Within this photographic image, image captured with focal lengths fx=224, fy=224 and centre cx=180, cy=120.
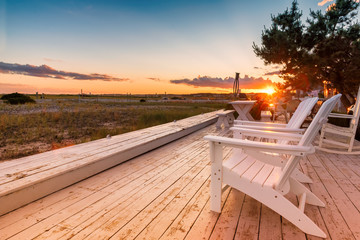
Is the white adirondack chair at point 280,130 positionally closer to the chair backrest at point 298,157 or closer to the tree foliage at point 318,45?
the chair backrest at point 298,157

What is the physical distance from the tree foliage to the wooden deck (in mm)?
9103

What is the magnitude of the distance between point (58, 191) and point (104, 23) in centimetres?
1002

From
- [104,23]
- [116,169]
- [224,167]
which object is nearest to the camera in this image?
[224,167]

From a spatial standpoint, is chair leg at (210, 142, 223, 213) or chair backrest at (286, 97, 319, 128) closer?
chair leg at (210, 142, 223, 213)

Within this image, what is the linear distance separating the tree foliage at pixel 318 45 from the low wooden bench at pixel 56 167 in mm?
9751

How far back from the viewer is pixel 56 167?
2.40m

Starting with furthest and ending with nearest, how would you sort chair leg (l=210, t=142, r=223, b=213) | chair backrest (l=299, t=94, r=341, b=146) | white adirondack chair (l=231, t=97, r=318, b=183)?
white adirondack chair (l=231, t=97, r=318, b=183) < chair leg (l=210, t=142, r=223, b=213) < chair backrest (l=299, t=94, r=341, b=146)

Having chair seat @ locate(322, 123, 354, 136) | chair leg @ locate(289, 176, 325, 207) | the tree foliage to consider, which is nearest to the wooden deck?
chair leg @ locate(289, 176, 325, 207)

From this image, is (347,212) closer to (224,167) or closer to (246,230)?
(246,230)

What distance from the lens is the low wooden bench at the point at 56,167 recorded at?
1.93m

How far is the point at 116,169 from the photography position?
301 centimetres

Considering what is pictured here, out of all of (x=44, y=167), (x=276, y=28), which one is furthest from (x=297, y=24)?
(x=44, y=167)

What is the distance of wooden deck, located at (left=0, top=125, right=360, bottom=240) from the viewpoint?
62.8 inches

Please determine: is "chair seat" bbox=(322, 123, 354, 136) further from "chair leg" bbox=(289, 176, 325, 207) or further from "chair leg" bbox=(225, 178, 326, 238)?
"chair leg" bbox=(225, 178, 326, 238)
